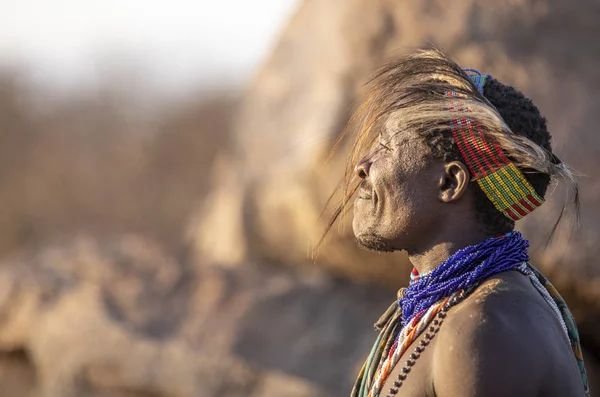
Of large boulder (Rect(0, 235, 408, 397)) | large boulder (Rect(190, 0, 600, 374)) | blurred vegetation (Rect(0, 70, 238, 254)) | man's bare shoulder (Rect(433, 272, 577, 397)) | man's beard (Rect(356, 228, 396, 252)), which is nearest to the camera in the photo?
man's bare shoulder (Rect(433, 272, 577, 397))

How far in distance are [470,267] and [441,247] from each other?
99 millimetres

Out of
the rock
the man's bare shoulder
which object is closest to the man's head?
the man's bare shoulder

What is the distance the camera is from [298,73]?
578cm

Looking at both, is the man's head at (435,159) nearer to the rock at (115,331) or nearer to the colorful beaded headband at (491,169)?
the colorful beaded headband at (491,169)

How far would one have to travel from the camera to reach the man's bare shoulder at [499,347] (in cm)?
191

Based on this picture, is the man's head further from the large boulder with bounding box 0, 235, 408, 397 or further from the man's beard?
the large boulder with bounding box 0, 235, 408, 397

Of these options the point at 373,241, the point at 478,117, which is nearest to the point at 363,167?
the point at 373,241

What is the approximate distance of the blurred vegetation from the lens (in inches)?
506

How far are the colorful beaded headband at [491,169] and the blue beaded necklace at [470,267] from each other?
86 mm

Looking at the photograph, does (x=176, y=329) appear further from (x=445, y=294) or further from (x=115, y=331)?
(x=445, y=294)

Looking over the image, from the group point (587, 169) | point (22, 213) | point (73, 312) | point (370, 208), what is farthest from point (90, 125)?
point (370, 208)

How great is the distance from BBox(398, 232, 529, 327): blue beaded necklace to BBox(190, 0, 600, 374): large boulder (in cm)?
255

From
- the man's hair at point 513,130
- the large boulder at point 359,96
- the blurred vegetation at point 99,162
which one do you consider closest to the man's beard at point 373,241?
the man's hair at point 513,130

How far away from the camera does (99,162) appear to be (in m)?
14.8
